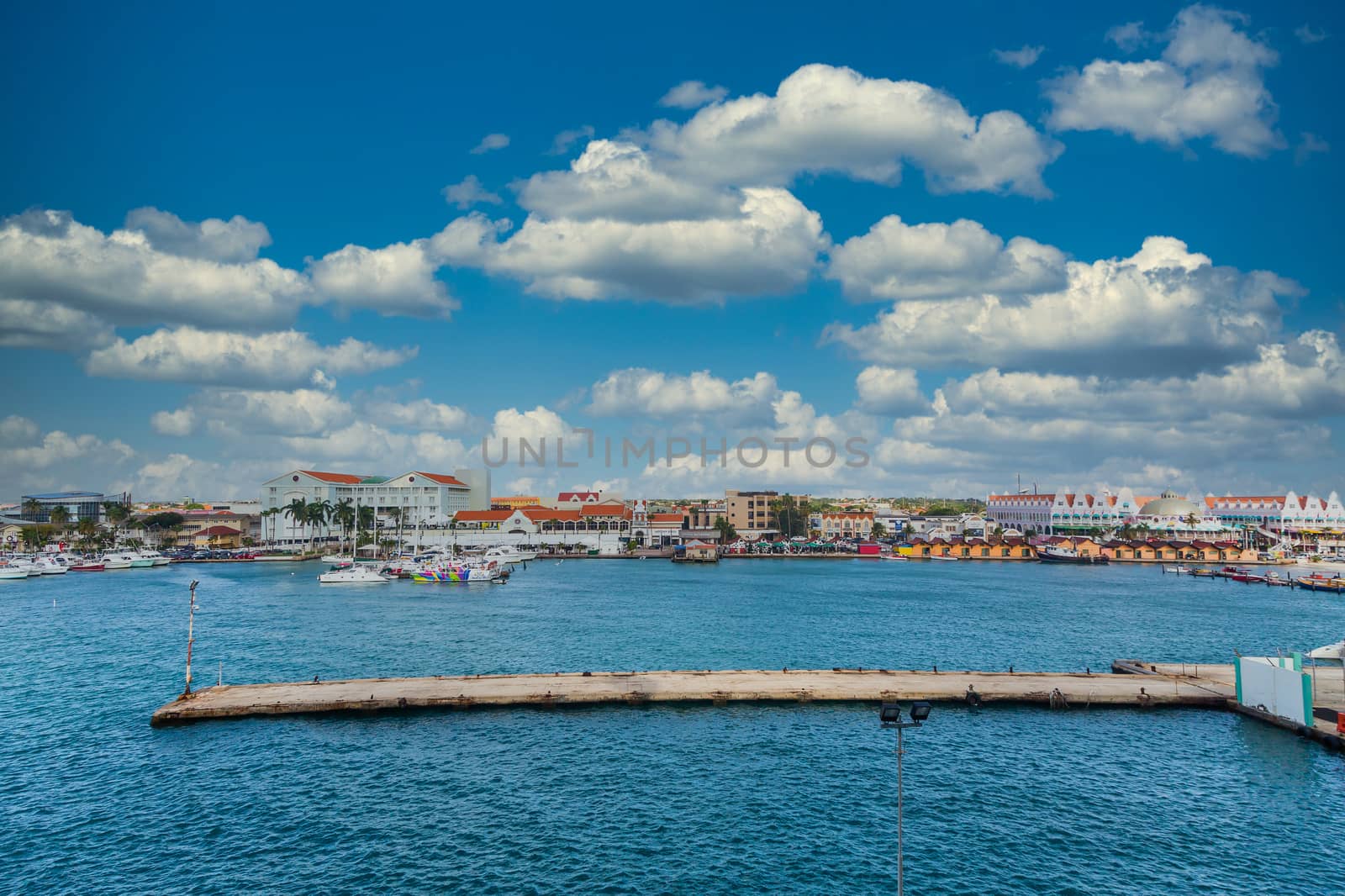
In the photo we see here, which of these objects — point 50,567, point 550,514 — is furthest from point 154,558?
point 550,514

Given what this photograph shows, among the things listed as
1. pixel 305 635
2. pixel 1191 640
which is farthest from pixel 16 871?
pixel 1191 640

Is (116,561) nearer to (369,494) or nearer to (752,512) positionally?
(369,494)

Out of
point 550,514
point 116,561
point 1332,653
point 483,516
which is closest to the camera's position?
point 1332,653

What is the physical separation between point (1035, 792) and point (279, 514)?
157m

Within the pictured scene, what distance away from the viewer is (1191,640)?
179ft

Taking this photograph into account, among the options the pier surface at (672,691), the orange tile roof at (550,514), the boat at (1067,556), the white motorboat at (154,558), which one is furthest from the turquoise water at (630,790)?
the orange tile roof at (550,514)

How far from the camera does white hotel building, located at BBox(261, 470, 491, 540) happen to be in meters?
159

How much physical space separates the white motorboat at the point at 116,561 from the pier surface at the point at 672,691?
336 ft

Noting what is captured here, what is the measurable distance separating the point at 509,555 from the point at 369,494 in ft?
174

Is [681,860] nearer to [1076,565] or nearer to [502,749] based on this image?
[502,749]

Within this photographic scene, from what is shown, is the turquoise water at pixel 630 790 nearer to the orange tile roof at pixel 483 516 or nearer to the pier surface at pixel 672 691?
the pier surface at pixel 672 691

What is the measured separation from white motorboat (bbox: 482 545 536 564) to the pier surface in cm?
8984

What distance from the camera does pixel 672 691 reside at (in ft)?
115

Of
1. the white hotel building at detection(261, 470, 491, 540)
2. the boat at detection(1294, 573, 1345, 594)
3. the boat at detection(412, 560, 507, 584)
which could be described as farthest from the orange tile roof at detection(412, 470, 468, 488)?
the boat at detection(1294, 573, 1345, 594)
